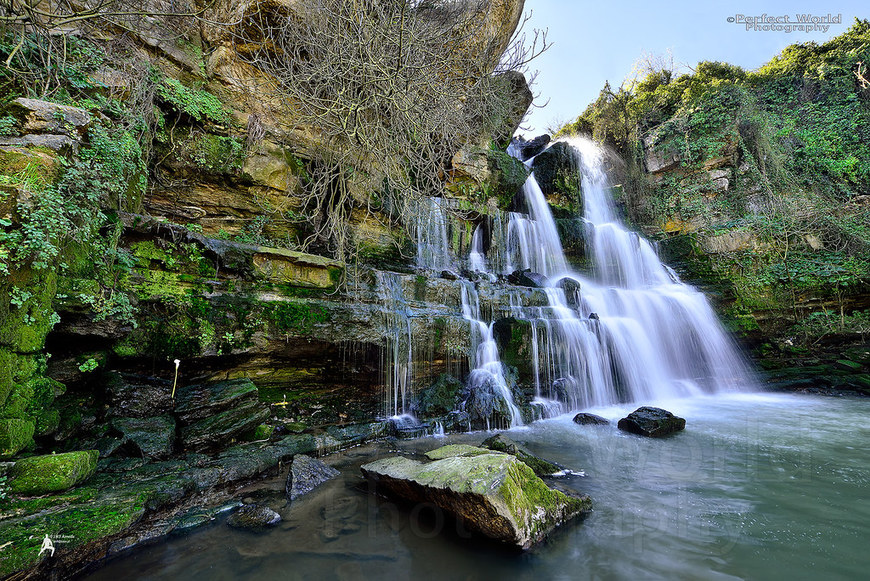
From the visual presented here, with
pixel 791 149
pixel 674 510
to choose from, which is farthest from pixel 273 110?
pixel 791 149

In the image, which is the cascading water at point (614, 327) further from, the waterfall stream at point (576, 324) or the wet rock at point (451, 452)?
the wet rock at point (451, 452)

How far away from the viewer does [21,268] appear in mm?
2844

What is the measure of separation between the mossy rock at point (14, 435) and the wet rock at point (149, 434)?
0.78 m

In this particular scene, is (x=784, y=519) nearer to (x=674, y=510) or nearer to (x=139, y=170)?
Answer: (x=674, y=510)

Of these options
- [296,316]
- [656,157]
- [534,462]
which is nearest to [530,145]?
[656,157]

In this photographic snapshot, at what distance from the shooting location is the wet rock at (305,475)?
338 centimetres

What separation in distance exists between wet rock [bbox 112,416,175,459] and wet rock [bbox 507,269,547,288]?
8684 mm

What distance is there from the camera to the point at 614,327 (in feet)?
30.0

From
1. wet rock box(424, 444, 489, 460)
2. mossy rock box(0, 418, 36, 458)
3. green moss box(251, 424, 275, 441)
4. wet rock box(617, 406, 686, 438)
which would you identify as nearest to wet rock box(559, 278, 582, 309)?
wet rock box(617, 406, 686, 438)

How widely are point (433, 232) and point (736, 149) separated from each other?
1373 cm

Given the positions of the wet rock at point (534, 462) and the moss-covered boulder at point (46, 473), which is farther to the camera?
the wet rock at point (534, 462)

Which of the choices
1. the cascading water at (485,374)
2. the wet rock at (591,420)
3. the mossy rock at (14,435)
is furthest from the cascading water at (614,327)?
the mossy rock at (14,435)

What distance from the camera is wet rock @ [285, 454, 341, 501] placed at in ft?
11.1

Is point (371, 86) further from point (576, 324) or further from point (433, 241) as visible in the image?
point (576, 324)
